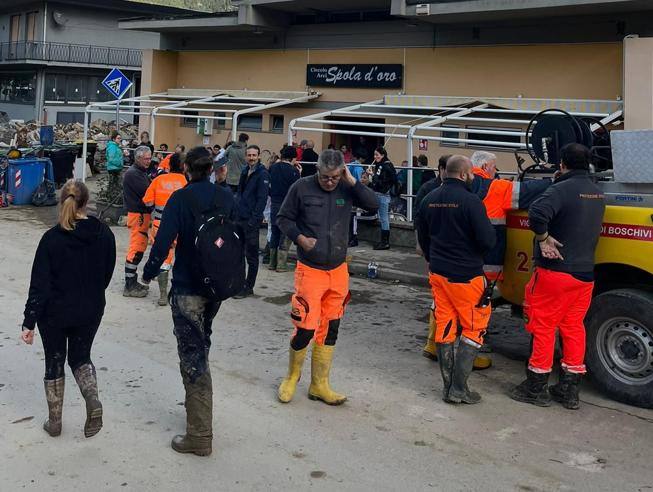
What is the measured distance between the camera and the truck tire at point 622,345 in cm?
604

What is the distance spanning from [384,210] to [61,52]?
34255mm

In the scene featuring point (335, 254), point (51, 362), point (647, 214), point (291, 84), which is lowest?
point (51, 362)

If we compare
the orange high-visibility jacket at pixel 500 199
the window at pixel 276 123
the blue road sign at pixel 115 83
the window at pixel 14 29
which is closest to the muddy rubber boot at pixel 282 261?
the orange high-visibility jacket at pixel 500 199

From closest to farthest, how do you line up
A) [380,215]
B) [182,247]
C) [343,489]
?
[343,489] → [182,247] → [380,215]

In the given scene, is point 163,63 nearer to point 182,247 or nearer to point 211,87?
point 211,87

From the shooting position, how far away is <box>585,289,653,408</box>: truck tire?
6.04 m

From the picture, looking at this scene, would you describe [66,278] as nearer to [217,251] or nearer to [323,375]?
[217,251]

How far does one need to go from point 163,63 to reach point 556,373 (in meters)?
18.4

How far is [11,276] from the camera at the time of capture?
1066cm

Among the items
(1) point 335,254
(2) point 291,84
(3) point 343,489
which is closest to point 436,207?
(1) point 335,254

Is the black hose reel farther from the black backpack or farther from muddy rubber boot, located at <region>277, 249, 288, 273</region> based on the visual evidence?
muddy rubber boot, located at <region>277, 249, 288, 273</region>

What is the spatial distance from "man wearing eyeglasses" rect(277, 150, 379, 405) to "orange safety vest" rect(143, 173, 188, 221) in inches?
137

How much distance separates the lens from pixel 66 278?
16.8 ft

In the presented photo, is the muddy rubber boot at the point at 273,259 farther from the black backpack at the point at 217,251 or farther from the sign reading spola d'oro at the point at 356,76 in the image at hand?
the sign reading spola d'oro at the point at 356,76
